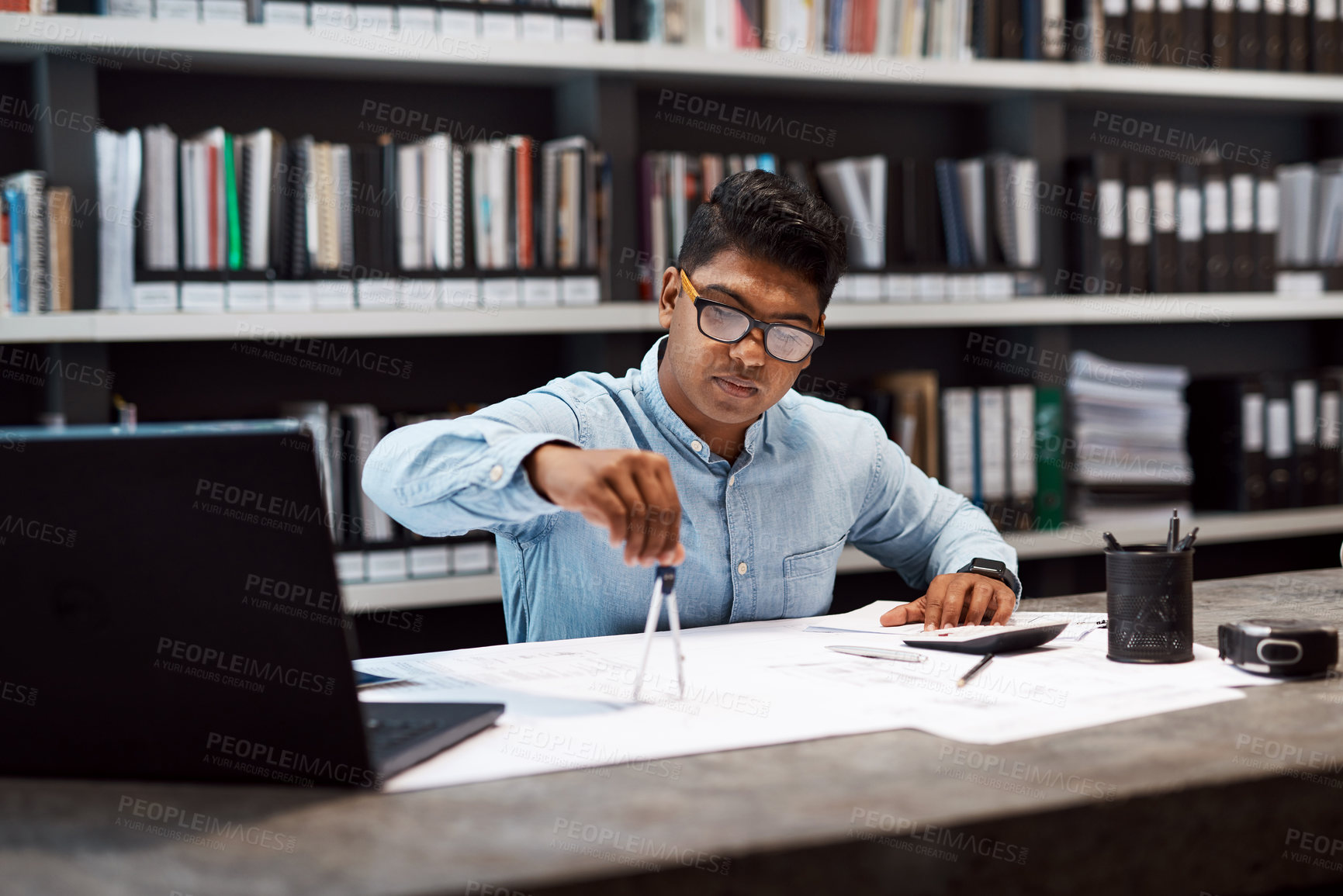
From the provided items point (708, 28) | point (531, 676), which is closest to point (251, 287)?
point (708, 28)

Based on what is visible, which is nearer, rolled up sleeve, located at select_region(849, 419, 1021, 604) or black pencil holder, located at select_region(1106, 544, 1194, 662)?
black pencil holder, located at select_region(1106, 544, 1194, 662)

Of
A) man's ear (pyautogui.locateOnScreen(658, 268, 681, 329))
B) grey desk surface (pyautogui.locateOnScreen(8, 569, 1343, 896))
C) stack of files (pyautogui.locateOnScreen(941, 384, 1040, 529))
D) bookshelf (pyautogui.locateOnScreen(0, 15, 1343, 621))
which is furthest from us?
stack of files (pyautogui.locateOnScreen(941, 384, 1040, 529))

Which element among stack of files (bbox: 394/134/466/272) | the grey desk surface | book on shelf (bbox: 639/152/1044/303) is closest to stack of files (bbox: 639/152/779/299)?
book on shelf (bbox: 639/152/1044/303)

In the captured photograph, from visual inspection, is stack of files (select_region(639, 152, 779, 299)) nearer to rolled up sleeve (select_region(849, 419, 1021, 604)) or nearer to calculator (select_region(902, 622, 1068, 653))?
rolled up sleeve (select_region(849, 419, 1021, 604))

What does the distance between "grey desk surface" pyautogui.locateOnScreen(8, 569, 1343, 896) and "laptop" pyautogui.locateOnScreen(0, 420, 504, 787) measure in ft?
0.12

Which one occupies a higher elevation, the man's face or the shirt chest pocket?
the man's face

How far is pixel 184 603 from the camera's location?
31.0 inches

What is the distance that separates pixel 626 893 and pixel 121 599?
Result: 386 millimetres

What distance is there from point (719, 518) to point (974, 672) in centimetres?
54

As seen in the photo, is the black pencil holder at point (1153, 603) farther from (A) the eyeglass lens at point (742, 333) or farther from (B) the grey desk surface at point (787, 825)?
(A) the eyeglass lens at point (742, 333)

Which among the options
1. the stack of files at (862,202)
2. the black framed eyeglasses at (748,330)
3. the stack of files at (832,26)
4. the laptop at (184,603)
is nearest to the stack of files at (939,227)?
the stack of files at (862,202)

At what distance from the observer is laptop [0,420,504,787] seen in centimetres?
77

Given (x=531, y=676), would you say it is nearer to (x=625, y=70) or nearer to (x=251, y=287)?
(x=251, y=287)

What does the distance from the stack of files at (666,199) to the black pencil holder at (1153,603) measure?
1505mm
